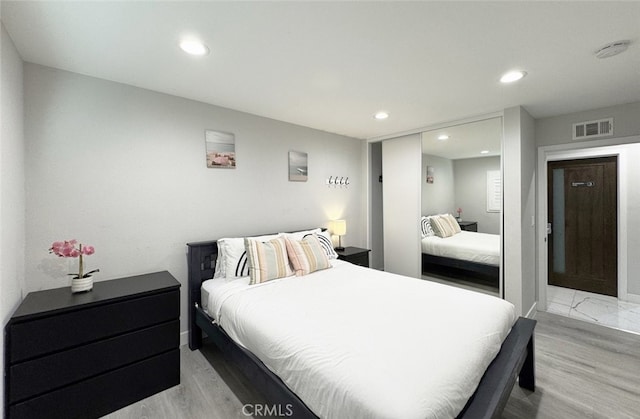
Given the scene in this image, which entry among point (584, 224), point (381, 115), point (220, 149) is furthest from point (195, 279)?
point (584, 224)

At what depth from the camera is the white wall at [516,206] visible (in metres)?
2.89

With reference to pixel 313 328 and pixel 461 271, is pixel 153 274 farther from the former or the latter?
pixel 461 271

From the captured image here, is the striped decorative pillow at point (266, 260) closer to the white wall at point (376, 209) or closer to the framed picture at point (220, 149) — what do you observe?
the framed picture at point (220, 149)

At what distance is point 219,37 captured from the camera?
1.65 metres

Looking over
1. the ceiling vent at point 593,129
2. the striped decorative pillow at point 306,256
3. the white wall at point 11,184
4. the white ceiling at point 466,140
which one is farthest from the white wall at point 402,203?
the white wall at point 11,184

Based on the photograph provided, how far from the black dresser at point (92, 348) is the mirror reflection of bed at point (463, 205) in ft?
10.5

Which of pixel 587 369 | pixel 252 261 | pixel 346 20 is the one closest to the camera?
pixel 346 20

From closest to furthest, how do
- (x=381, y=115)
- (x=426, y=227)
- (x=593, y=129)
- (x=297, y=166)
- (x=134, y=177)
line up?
(x=134, y=177) < (x=593, y=129) < (x=381, y=115) < (x=297, y=166) < (x=426, y=227)

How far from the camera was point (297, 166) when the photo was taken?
11.8 feet

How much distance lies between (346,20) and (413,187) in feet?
9.04

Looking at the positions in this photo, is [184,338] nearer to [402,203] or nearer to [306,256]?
[306,256]

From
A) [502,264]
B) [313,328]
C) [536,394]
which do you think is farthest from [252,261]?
[502,264]

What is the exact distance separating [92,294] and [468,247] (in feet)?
12.4

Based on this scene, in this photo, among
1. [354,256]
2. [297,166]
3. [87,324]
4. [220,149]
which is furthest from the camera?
[354,256]
